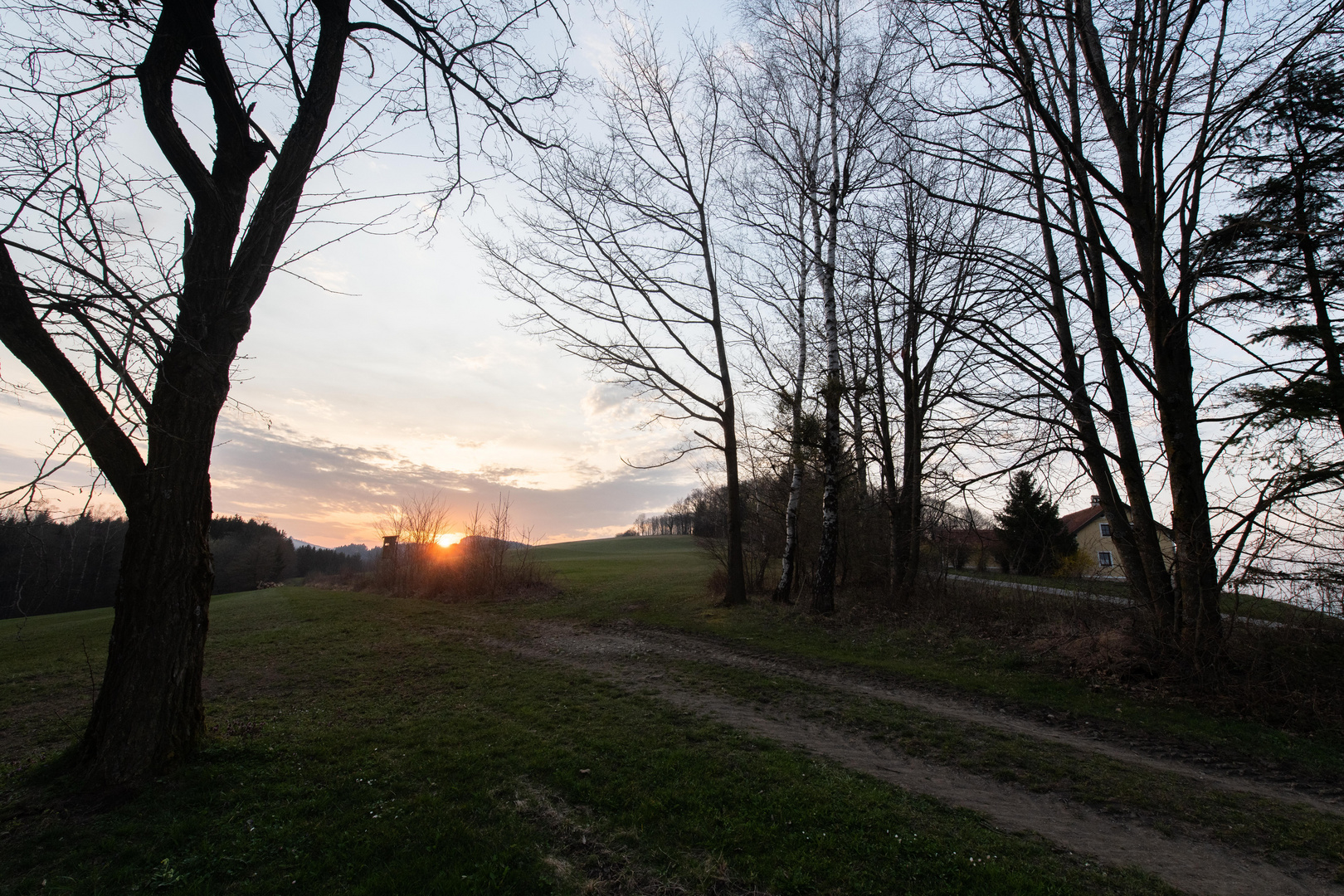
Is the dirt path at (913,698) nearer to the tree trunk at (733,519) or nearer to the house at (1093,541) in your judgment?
the tree trunk at (733,519)

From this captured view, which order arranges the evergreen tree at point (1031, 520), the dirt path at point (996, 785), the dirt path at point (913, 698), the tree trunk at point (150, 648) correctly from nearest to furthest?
the dirt path at point (996, 785) → the tree trunk at point (150, 648) → the dirt path at point (913, 698) → the evergreen tree at point (1031, 520)

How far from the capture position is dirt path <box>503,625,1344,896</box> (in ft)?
11.1

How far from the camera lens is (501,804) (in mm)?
4062

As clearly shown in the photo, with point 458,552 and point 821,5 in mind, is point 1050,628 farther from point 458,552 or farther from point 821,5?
point 458,552

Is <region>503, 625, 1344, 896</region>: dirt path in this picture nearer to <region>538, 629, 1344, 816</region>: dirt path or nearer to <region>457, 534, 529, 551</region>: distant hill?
<region>538, 629, 1344, 816</region>: dirt path

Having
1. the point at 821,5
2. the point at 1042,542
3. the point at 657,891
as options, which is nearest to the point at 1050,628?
the point at 1042,542

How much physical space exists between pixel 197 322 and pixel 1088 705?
997cm

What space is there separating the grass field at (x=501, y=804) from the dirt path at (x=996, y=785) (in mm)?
277

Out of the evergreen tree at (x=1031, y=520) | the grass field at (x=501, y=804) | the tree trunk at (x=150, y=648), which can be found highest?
the evergreen tree at (x=1031, y=520)

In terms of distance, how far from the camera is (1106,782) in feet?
15.0

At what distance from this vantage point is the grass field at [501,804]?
10.6 feet

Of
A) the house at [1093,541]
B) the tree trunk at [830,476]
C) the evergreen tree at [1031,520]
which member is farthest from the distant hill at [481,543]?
the house at [1093,541]

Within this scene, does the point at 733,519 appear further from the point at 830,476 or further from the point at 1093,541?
the point at 1093,541

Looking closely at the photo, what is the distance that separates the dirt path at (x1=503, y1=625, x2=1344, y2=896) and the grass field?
0.28 m
